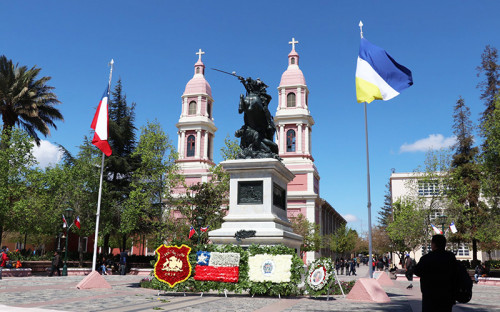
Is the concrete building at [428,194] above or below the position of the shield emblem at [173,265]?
above

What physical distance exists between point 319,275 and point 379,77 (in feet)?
23.4

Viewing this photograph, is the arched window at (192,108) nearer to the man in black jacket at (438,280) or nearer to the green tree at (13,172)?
the green tree at (13,172)

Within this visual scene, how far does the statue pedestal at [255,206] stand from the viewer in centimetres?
1431

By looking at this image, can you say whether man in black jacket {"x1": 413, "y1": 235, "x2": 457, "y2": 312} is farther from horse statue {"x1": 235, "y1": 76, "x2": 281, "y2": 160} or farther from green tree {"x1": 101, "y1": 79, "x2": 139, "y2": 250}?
green tree {"x1": 101, "y1": 79, "x2": 139, "y2": 250}

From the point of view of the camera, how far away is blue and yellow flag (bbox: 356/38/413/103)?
1491 centimetres

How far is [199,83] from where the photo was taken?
7025cm

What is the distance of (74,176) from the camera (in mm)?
38438

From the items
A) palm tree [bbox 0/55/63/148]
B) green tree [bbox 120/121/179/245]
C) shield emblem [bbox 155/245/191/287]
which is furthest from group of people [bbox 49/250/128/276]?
shield emblem [bbox 155/245/191/287]

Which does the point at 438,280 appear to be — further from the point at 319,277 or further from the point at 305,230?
the point at 305,230

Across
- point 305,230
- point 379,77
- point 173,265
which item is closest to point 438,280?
point 173,265

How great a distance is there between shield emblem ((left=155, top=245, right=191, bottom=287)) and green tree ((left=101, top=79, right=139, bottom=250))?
26.1 m

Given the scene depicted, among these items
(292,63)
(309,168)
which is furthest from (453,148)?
(292,63)

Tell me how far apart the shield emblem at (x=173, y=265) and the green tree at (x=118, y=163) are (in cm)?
2609

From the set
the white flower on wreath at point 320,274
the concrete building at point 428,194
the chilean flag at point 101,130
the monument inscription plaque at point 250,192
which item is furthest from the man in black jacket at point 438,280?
the concrete building at point 428,194
